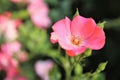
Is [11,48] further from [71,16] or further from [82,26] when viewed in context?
[82,26]

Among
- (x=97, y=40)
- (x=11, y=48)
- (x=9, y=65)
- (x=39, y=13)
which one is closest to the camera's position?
(x=97, y=40)

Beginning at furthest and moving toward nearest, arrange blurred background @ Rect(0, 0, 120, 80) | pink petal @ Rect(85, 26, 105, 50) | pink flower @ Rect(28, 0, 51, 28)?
pink flower @ Rect(28, 0, 51, 28), blurred background @ Rect(0, 0, 120, 80), pink petal @ Rect(85, 26, 105, 50)

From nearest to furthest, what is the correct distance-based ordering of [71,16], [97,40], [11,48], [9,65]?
1. [97,40]
2. [9,65]
3. [11,48]
4. [71,16]

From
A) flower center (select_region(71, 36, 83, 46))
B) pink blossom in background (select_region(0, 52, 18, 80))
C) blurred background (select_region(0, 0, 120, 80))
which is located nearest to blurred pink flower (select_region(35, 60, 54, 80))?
blurred background (select_region(0, 0, 120, 80))

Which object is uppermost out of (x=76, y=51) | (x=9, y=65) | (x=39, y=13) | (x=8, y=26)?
(x=39, y=13)

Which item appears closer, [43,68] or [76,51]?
[76,51]

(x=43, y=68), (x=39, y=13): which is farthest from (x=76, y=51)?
(x=39, y=13)

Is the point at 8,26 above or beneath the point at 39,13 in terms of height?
beneath

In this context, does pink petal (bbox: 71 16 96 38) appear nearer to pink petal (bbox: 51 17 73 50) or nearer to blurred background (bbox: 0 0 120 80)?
pink petal (bbox: 51 17 73 50)
